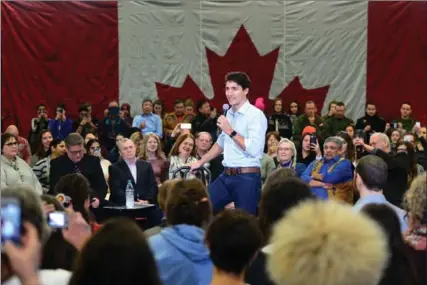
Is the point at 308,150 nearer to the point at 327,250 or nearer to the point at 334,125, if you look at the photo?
the point at 334,125

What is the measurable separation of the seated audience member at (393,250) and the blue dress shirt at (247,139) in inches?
117

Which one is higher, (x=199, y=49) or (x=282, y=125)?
(x=199, y=49)

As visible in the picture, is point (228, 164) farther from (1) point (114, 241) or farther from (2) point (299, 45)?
(2) point (299, 45)

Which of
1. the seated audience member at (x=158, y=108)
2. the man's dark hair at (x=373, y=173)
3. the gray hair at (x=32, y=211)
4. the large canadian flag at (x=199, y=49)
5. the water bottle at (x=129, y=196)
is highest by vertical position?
the large canadian flag at (x=199, y=49)

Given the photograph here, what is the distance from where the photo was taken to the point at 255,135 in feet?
19.2

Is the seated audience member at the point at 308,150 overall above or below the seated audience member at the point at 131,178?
above

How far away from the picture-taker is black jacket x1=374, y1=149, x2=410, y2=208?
643 centimetres

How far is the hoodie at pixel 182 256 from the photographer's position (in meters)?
3.08

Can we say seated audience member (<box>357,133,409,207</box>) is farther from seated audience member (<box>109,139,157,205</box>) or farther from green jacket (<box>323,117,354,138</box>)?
green jacket (<box>323,117,354,138</box>)

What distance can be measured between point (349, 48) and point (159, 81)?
3.29 meters

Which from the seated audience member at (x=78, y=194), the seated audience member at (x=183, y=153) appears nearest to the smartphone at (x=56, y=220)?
the seated audience member at (x=78, y=194)

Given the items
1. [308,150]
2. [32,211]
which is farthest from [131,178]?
[32,211]

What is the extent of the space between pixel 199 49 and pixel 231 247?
1160 centimetres

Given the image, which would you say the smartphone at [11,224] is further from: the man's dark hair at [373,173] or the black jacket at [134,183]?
the black jacket at [134,183]
